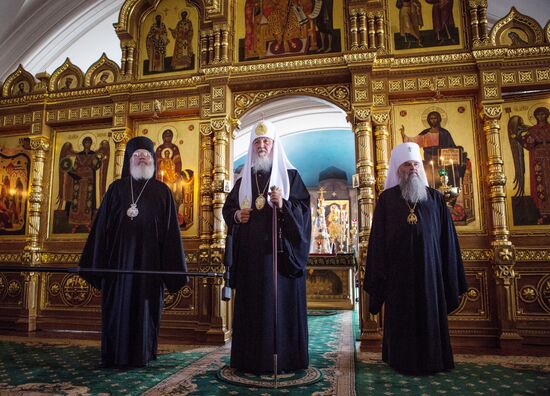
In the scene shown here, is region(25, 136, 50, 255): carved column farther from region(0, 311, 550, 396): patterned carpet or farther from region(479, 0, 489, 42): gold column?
region(479, 0, 489, 42): gold column

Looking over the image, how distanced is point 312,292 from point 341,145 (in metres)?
7.58

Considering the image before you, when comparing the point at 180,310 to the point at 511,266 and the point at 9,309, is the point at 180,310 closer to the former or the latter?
the point at 9,309

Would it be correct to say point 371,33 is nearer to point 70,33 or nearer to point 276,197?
point 276,197

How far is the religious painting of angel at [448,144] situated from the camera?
629 cm

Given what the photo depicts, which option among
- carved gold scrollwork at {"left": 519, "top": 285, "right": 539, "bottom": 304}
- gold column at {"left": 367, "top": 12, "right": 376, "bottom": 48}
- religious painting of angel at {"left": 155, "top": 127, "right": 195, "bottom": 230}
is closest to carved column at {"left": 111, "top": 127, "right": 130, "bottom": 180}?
religious painting of angel at {"left": 155, "top": 127, "right": 195, "bottom": 230}

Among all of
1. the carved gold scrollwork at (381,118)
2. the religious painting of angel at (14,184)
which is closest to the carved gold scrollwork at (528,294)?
the carved gold scrollwork at (381,118)

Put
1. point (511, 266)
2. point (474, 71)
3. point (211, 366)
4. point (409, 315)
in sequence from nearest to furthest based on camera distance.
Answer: point (409, 315), point (211, 366), point (511, 266), point (474, 71)

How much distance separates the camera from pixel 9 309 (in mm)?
7457

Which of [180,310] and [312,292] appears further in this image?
[312,292]

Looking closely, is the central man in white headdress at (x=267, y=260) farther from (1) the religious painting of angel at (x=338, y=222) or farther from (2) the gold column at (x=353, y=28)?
(1) the religious painting of angel at (x=338, y=222)

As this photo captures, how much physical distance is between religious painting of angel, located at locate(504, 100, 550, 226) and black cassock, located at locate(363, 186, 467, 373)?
7.19 ft

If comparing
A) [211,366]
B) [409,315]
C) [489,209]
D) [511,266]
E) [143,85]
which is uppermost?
[143,85]

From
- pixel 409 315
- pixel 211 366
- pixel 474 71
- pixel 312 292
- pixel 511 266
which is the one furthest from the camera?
pixel 312 292

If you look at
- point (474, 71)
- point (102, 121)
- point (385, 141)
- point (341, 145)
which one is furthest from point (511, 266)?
point (341, 145)
